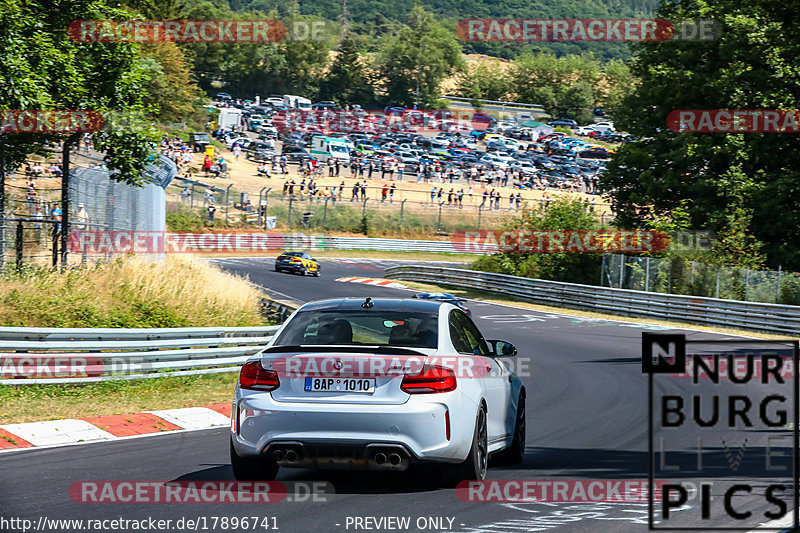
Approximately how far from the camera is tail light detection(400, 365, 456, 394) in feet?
24.3

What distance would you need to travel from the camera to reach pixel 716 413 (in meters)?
13.7

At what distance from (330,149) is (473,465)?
79404 millimetres

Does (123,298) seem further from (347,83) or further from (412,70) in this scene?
(412,70)

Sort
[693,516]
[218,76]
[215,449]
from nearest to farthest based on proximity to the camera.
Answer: [693,516] → [215,449] → [218,76]

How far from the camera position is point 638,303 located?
3456 centimetres

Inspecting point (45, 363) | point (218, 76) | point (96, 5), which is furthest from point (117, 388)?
point (218, 76)

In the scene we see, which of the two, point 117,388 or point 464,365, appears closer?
point 464,365

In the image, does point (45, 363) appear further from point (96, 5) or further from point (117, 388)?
point (96, 5)

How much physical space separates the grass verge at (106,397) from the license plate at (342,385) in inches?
213

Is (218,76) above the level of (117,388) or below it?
above

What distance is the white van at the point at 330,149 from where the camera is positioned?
277 feet

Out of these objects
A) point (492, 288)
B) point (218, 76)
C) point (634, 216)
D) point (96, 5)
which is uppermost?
point (218, 76)

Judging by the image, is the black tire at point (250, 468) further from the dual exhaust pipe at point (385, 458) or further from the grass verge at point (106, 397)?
the grass verge at point (106, 397)

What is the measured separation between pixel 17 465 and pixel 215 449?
78.4 inches
